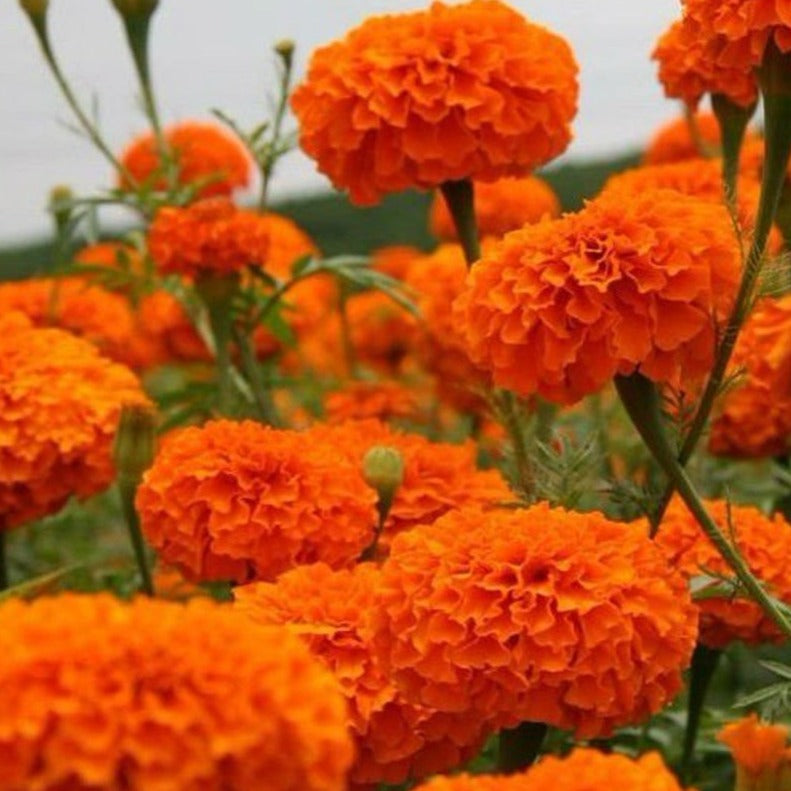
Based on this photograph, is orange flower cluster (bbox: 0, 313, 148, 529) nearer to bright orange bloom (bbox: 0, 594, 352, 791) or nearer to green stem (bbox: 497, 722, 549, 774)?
green stem (bbox: 497, 722, 549, 774)

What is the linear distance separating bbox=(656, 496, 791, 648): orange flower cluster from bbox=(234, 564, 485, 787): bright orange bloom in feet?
1.19

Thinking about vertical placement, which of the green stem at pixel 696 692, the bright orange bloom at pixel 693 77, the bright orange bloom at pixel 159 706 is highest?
the bright orange bloom at pixel 693 77

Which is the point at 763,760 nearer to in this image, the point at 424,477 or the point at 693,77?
the point at 424,477

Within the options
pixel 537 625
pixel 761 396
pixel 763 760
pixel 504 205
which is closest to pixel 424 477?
pixel 761 396

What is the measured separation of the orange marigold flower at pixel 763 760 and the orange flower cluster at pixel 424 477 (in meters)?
0.66

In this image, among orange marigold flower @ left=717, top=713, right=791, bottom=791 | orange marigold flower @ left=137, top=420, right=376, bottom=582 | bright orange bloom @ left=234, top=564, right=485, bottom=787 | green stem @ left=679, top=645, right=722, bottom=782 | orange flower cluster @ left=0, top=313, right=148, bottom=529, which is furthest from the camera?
orange flower cluster @ left=0, top=313, right=148, bottom=529

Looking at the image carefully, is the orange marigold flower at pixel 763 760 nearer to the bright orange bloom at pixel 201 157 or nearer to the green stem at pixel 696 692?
the green stem at pixel 696 692

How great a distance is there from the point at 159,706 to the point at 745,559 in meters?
1.00

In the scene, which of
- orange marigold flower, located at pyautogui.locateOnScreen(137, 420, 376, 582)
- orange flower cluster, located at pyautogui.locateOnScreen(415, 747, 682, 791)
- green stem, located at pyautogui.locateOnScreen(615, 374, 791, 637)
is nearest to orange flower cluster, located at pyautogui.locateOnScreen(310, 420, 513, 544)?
orange marigold flower, located at pyautogui.locateOnScreen(137, 420, 376, 582)

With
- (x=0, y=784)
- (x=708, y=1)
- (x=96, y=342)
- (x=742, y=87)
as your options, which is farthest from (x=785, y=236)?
(x=0, y=784)

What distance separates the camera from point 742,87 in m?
2.44

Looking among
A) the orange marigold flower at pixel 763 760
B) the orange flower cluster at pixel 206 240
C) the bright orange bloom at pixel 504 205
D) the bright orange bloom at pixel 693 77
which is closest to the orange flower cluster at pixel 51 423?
the orange flower cluster at pixel 206 240

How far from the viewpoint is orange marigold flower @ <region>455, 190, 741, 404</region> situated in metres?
1.77

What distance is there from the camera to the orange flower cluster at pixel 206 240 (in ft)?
8.46
